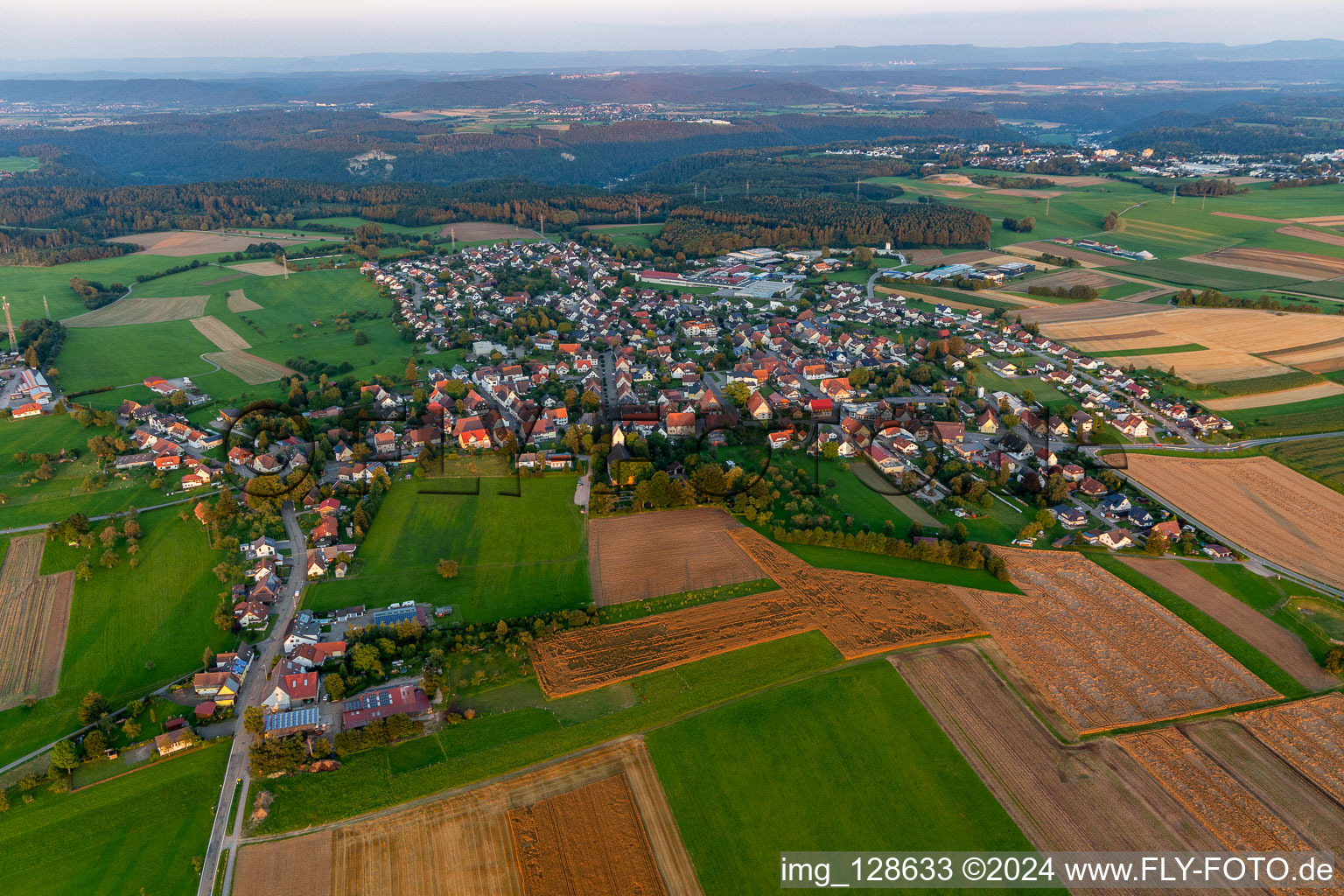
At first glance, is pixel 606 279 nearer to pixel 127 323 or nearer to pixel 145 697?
pixel 127 323

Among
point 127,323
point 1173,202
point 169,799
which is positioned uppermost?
point 1173,202

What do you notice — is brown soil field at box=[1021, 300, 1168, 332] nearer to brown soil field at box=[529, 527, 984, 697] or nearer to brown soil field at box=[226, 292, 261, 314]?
brown soil field at box=[529, 527, 984, 697]

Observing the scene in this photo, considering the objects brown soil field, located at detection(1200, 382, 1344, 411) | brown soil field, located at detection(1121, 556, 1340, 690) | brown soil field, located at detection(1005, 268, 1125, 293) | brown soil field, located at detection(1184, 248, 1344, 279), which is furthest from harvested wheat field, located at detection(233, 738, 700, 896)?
brown soil field, located at detection(1184, 248, 1344, 279)

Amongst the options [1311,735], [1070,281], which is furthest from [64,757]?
[1070,281]

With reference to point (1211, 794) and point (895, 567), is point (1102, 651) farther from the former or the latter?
point (895, 567)

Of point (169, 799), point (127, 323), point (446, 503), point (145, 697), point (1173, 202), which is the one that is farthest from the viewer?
point (1173, 202)

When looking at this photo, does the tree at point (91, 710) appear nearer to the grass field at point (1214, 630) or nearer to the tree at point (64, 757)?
the tree at point (64, 757)

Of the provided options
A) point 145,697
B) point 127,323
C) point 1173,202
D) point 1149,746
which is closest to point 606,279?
point 127,323
